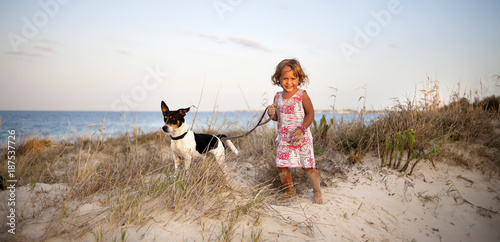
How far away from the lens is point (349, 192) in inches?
149

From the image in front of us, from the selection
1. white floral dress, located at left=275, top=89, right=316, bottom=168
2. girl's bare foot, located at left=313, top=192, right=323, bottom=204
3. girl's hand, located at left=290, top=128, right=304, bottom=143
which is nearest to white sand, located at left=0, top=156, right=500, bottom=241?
girl's bare foot, located at left=313, top=192, right=323, bottom=204

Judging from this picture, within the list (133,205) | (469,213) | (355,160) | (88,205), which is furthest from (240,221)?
(469,213)

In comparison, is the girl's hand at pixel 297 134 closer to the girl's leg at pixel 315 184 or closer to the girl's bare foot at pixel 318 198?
the girl's leg at pixel 315 184

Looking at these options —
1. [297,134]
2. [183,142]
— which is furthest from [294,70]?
[183,142]

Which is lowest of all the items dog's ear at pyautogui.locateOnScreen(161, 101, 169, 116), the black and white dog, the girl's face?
the black and white dog

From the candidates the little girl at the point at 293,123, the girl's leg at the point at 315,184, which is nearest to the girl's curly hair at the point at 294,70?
the little girl at the point at 293,123

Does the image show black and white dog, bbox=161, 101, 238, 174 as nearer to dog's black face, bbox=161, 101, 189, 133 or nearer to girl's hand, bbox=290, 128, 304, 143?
dog's black face, bbox=161, 101, 189, 133

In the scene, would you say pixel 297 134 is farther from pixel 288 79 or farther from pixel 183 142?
pixel 183 142

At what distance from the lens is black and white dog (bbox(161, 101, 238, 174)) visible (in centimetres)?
370

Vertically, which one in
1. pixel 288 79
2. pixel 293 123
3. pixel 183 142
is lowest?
pixel 183 142

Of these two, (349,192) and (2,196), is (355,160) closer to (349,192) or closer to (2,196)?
(349,192)

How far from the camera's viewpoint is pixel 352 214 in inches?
124

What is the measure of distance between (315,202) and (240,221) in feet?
3.67

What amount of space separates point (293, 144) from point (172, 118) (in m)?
1.62
